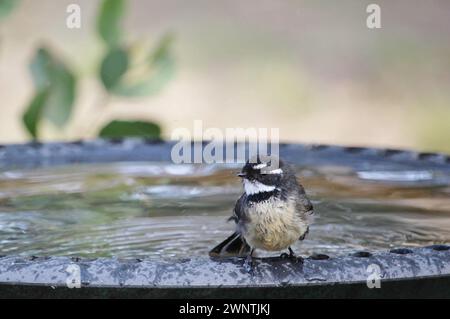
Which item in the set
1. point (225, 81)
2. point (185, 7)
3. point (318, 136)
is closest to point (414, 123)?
point (318, 136)

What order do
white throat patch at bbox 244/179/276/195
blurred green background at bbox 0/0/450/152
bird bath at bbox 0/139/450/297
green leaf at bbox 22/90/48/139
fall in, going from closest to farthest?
bird bath at bbox 0/139/450/297
white throat patch at bbox 244/179/276/195
green leaf at bbox 22/90/48/139
blurred green background at bbox 0/0/450/152

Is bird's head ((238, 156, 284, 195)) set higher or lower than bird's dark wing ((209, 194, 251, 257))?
higher

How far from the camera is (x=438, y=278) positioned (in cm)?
233

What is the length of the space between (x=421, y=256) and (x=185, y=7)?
871cm

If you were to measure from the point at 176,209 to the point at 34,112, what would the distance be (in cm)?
136

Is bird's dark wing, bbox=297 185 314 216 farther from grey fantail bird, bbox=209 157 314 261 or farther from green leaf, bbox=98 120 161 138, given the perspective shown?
green leaf, bbox=98 120 161 138

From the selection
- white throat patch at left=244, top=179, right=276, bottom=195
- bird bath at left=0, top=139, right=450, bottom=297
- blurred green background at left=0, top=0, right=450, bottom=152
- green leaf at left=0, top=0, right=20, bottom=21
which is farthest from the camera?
blurred green background at left=0, top=0, right=450, bottom=152

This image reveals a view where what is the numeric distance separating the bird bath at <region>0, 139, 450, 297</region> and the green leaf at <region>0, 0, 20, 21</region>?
34.9 inches

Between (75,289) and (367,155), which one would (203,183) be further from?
(75,289)

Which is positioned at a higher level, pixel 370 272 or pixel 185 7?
pixel 185 7

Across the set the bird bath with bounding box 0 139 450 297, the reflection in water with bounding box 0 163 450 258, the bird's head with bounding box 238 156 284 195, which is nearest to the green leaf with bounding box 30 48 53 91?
the bird bath with bounding box 0 139 450 297

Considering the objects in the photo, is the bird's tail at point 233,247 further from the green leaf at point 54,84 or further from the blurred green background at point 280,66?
the blurred green background at point 280,66

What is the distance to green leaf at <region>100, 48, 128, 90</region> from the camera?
16.5ft
